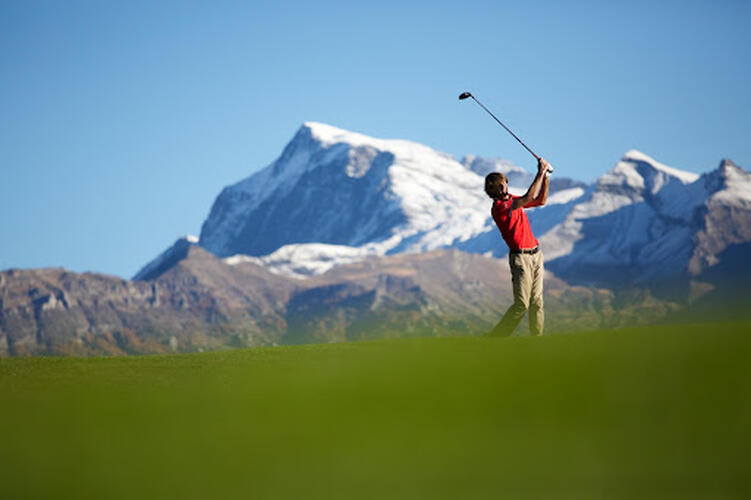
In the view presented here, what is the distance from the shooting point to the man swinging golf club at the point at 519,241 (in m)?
20.1

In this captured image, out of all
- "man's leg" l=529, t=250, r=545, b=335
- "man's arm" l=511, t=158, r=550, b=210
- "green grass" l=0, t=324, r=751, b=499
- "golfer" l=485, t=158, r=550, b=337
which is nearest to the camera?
"green grass" l=0, t=324, r=751, b=499

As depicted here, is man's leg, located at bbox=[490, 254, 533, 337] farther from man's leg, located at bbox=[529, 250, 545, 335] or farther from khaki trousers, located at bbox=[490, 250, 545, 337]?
man's leg, located at bbox=[529, 250, 545, 335]

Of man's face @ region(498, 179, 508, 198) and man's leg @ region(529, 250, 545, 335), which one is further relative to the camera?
man's leg @ region(529, 250, 545, 335)

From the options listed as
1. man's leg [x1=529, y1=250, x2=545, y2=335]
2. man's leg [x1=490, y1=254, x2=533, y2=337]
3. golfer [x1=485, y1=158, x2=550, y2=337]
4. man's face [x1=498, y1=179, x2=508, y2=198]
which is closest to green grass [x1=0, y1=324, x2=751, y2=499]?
man's leg [x1=490, y1=254, x2=533, y2=337]

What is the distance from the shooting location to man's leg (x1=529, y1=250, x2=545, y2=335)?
20.6m

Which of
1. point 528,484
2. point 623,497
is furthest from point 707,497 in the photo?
point 528,484

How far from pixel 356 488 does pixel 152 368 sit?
950cm

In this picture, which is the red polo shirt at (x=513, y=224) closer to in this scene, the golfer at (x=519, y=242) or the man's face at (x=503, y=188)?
the golfer at (x=519, y=242)

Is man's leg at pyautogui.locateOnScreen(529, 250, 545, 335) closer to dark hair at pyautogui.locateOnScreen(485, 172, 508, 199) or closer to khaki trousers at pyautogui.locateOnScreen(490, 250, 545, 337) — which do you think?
khaki trousers at pyautogui.locateOnScreen(490, 250, 545, 337)

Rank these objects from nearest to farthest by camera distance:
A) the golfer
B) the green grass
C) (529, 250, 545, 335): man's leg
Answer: the green grass < the golfer < (529, 250, 545, 335): man's leg

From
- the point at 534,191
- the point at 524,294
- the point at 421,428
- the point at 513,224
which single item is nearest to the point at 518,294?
the point at 524,294

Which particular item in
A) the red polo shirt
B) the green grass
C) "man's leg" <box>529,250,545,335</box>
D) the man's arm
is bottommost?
the green grass

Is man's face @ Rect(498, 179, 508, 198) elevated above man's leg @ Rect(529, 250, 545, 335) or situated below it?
above

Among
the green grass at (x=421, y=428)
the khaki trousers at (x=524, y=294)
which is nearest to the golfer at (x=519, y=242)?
the khaki trousers at (x=524, y=294)
